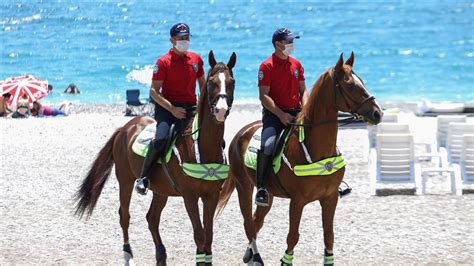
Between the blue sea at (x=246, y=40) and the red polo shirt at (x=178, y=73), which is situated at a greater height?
the blue sea at (x=246, y=40)

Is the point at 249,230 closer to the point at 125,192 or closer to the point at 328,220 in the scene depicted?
the point at 328,220

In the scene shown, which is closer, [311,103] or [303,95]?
[311,103]

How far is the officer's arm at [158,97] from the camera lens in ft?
36.2

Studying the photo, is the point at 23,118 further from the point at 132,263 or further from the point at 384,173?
the point at 132,263

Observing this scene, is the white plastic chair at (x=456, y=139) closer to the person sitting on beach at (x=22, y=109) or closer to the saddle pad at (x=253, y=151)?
the saddle pad at (x=253, y=151)

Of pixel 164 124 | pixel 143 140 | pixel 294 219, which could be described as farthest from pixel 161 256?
pixel 294 219

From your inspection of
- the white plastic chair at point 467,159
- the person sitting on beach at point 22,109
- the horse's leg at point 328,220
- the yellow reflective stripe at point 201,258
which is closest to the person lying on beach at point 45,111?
the person sitting on beach at point 22,109

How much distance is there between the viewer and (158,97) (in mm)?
11141

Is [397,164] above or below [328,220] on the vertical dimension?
above

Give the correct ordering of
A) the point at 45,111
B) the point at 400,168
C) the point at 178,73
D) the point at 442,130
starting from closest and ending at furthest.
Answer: the point at 178,73 → the point at 400,168 → the point at 442,130 → the point at 45,111

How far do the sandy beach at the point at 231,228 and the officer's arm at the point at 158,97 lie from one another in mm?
2106

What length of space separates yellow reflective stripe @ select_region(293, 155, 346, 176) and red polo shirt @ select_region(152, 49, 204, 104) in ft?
5.18

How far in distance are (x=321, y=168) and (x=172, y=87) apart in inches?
75.7

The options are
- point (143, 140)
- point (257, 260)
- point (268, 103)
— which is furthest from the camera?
point (143, 140)
